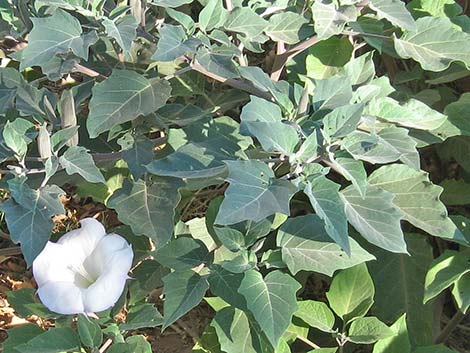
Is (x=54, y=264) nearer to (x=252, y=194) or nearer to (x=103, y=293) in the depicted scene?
(x=103, y=293)

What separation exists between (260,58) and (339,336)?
925mm

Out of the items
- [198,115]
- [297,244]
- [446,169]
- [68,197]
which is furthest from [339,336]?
[68,197]

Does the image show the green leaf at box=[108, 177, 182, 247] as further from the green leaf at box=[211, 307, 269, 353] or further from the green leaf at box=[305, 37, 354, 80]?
the green leaf at box=[305, 37, 354, 80]

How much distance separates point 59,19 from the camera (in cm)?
112

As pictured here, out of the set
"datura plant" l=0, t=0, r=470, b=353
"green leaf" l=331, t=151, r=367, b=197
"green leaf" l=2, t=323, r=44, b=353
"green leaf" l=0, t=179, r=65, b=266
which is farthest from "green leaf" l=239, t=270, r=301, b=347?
"green leaf" l=2, t=323, r=44, b=353

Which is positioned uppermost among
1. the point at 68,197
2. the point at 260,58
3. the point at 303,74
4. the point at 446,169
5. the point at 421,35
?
the point at 421,35

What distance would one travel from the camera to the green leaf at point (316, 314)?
1335 mm

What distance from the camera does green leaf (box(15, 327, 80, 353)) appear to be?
113cm

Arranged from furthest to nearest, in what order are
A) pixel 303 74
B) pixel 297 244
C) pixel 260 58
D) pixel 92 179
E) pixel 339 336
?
pixel 260 58 → pixel 303 74 → pixel 339 336 → pixel 297 244 → pixel 92 179

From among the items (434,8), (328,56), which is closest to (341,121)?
(328,56)

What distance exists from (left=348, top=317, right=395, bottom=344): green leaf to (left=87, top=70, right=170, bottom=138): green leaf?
537mm

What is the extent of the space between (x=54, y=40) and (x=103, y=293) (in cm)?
40

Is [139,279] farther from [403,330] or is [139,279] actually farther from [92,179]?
[403,330]

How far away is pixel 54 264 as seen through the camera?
47.6 inches
